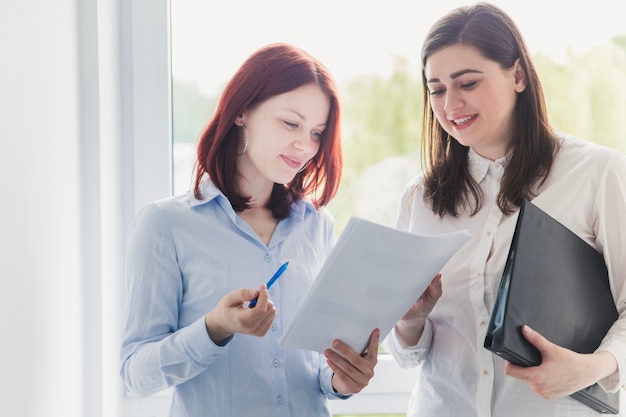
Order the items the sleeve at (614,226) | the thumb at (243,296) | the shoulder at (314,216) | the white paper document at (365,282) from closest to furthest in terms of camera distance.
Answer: the white paper document at (365,282) < the thumb at (243,296) < the sleeve at (614,226) < the shoulder at (314,216)

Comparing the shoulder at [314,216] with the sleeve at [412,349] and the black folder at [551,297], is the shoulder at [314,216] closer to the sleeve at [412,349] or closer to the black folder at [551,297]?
the sleeve at [412,349]

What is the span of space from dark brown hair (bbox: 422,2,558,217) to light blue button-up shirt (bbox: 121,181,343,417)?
1.23 feet

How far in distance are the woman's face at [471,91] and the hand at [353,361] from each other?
463mm

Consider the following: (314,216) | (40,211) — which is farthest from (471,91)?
(40,211)

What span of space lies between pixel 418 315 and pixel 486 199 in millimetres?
281

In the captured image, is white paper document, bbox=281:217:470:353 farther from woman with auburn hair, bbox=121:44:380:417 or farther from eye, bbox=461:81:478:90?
eye, bbox=461:81:478:90

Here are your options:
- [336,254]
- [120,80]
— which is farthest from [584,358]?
[120,80]

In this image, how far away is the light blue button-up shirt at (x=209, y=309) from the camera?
1.39 meters

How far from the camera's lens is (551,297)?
49.3 inches

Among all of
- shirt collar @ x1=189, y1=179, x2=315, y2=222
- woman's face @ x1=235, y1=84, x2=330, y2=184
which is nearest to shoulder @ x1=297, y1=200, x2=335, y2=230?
shirt collar @ x1=189, y1=179, x2=315, y2=222

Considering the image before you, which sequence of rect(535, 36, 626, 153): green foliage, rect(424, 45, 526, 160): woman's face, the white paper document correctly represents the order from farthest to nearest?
1. rect(535, 36, 626, 153): green foliage
2. rect(424, 45, 526, 160): woman's face
3. the white paper document

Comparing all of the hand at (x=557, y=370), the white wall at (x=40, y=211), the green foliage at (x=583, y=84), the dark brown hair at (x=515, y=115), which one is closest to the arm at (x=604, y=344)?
the hand at (x=557, y=370)

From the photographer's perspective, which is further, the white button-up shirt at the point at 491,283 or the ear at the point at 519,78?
the ear at the point at 519,78

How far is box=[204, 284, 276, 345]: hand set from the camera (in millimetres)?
1217
